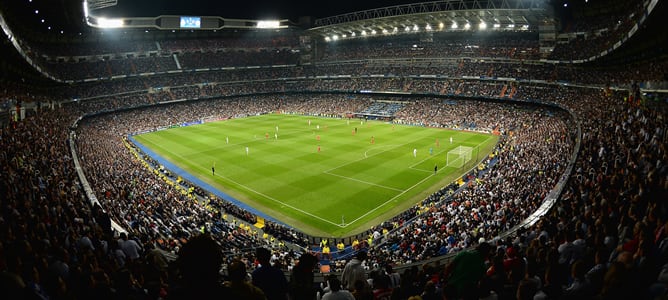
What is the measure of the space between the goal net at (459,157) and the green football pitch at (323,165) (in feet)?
1.90

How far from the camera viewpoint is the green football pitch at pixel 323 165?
27.2m

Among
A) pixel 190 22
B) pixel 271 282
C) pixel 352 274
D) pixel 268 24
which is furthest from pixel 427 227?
pixel 268 24

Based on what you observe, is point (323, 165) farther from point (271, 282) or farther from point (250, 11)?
point (250, 11)

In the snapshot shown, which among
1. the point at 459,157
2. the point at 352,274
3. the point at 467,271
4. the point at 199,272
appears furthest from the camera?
the point at 459,157

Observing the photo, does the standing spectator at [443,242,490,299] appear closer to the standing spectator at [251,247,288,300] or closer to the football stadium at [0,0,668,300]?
the football stadium at [0,0,668,300]

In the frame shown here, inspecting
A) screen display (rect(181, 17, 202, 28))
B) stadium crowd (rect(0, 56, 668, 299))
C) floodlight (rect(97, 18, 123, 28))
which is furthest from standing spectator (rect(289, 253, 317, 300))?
screen display (rect(181, 17, 202, 28))

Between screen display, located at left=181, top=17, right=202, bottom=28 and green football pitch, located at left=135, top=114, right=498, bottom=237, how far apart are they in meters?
34.8

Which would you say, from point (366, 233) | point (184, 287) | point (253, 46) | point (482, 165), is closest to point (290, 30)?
point (253, 46)

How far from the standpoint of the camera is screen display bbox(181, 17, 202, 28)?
86.7m

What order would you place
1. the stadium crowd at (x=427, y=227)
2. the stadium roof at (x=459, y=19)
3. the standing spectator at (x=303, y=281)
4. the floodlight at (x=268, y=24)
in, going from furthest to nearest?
the floodlight at (x=268, y=24)
the stadium roof at (x=459, y=19)
the stadium crowd at (x=427, y=227)
the standing spectator at (x=303, y=281)

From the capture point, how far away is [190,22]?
87.4 m

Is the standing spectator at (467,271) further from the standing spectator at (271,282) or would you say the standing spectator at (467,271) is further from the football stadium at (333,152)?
the standing spectator at (271,282)

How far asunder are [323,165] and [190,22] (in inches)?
2603

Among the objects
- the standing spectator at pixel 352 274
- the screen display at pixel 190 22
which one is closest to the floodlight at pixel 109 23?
the screen display at pixel 190 22
